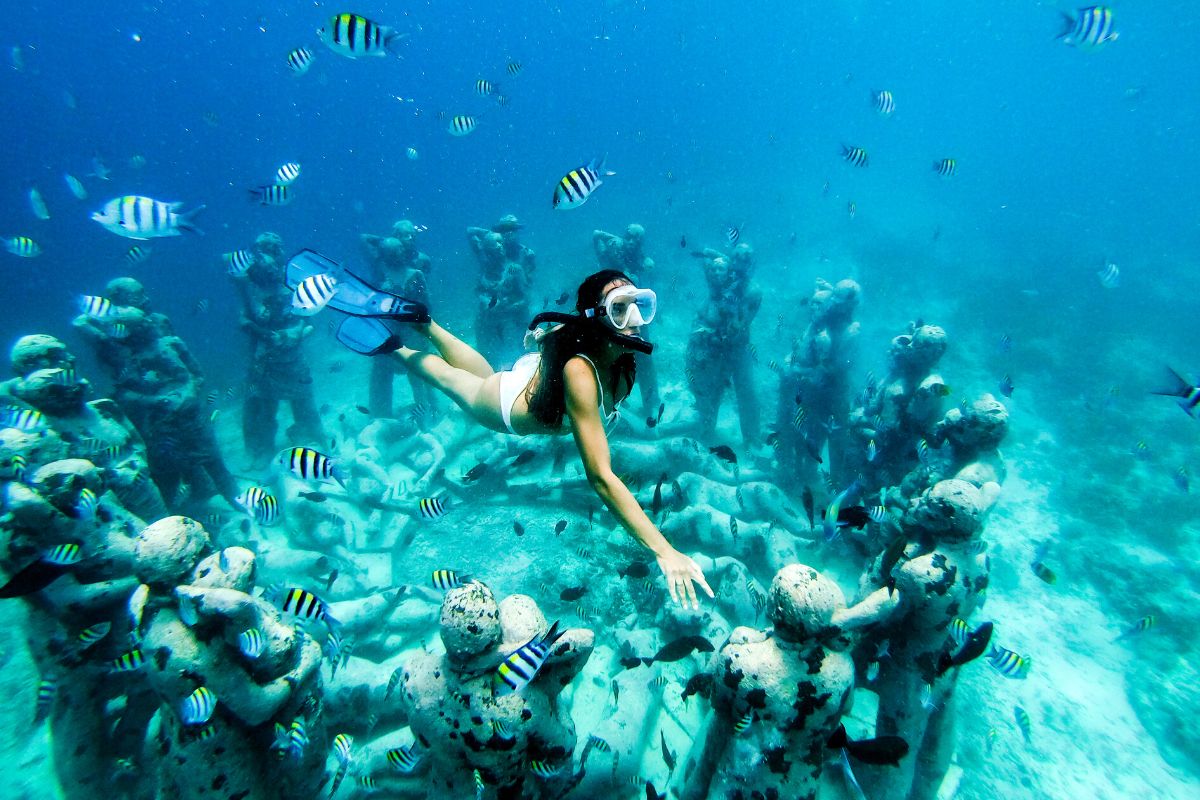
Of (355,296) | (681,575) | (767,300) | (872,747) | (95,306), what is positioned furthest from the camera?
(767,300)

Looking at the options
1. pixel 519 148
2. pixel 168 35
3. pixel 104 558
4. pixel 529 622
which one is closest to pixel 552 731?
pixel 529 622

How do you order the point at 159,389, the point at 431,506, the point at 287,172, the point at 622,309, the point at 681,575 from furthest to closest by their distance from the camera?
the point at 287,172
the point at 159,389
the point at 431,506
the point at 622,309
the point at 681,575

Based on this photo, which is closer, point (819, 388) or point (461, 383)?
point (461, 383)

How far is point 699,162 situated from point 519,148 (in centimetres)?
4579

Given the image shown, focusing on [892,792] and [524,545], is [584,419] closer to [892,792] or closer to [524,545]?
[892,792]

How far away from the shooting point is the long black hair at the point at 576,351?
128 inches

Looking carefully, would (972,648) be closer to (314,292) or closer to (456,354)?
(456,354)

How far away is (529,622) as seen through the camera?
3318 millimetres

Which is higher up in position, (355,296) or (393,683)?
(355,296)

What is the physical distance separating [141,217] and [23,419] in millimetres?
2428

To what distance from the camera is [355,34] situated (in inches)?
243

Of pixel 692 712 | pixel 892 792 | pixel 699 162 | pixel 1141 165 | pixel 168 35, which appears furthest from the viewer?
pixel 168 35

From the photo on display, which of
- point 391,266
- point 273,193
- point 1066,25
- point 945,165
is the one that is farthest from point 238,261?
point 1066,25

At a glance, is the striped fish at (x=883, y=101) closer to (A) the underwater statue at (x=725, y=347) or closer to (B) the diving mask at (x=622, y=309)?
(A) the underwater statue at (x=725, y=347)
